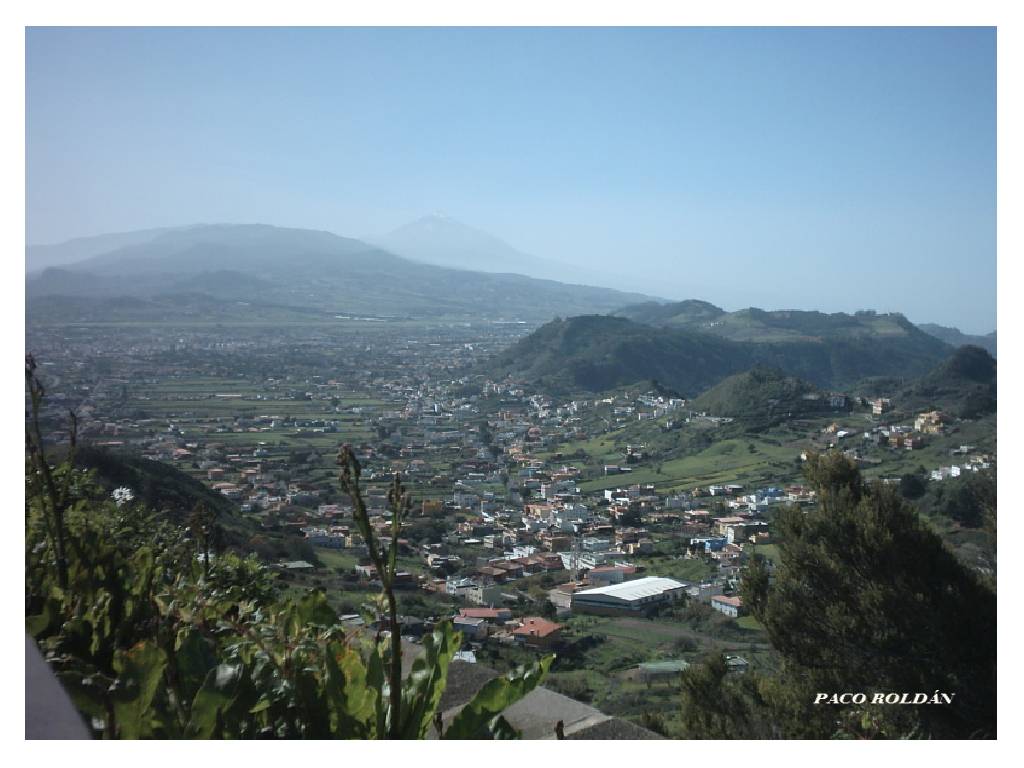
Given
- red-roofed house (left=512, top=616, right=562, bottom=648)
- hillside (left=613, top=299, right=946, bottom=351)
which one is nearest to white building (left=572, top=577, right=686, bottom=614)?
red-roofed house (left=512, top=616, right=562, bottom=648)

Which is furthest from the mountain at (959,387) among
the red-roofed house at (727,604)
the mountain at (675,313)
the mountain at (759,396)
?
the red-roofed house at (727,604)

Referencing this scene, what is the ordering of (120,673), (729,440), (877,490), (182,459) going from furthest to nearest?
(729,440), (182,459), (877,490), (120,673)

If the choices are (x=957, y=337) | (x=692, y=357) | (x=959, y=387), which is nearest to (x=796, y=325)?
(x=692, y=357)

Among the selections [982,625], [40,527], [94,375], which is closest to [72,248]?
[94,375]

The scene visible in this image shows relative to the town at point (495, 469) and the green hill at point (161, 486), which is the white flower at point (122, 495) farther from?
the town at point (495, 469)

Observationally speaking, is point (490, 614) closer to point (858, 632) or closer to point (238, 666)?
point (858, 632)

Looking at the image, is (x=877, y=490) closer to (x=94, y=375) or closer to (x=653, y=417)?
(x=653, y=417)
